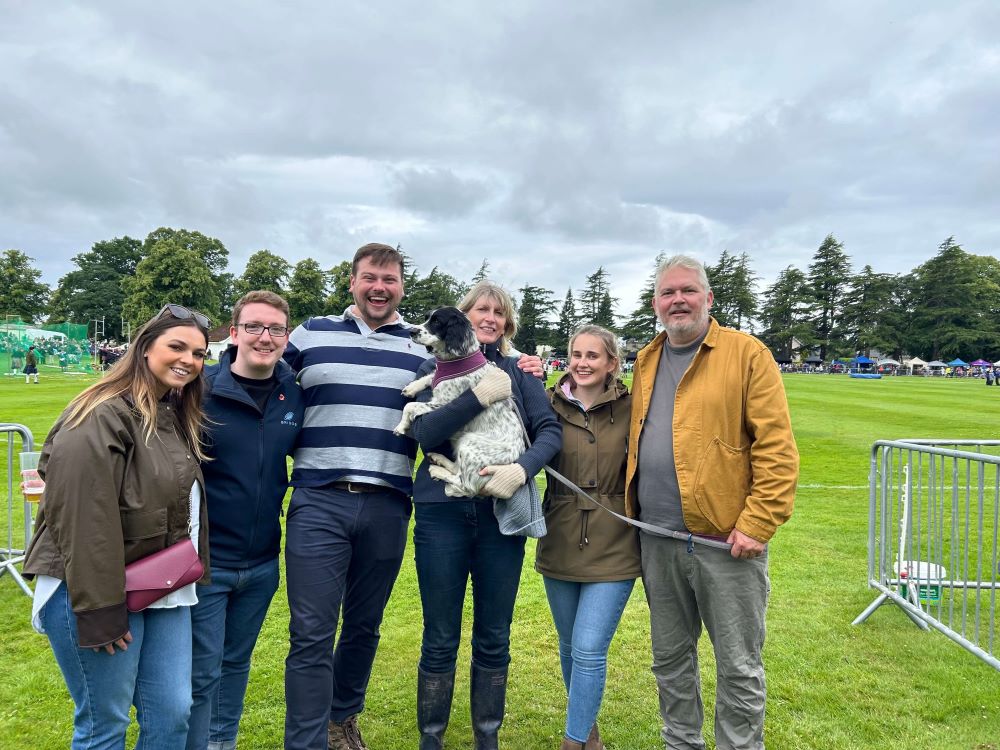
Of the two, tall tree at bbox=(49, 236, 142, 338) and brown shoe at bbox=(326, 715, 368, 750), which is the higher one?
tall tree at bbox=(49, 236, 142, 338)

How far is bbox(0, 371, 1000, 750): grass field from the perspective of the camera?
3.55m

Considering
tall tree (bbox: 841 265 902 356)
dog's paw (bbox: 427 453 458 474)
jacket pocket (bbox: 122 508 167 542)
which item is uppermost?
tall tree (bbox: 841 265 902 356)

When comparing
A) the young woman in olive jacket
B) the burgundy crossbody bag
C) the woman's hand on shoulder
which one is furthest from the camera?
the woman's hand on shoulder

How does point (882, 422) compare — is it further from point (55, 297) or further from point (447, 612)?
point (55, 297)

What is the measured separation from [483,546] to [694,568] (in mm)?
1056

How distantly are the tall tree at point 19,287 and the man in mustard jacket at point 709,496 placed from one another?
85964 mm

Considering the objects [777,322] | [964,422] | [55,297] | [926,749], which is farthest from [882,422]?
[55,297]

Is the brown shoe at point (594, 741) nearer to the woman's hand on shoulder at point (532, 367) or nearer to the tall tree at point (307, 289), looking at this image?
the woman's hand on shoulder at point (532, 367)

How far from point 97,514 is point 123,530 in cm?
17

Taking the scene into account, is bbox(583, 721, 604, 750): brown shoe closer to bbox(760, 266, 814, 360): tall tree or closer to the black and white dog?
the black and white dog

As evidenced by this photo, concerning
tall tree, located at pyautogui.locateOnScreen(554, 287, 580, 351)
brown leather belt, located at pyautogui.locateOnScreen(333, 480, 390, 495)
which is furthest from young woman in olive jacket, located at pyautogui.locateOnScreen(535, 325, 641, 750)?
tall tree, located at pyautogui.locateOnScreen(554, 287, 580, 351)

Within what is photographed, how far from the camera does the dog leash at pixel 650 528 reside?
294cm

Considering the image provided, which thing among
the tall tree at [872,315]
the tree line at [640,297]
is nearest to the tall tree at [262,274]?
the tree line at [640,297]

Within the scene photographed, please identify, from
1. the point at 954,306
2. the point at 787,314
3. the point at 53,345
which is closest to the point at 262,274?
the point at 53,345
